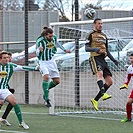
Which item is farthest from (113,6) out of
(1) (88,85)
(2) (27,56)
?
(1) (88,85)

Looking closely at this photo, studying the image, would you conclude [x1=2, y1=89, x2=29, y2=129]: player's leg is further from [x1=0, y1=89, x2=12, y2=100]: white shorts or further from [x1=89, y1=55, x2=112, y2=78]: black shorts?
[x1=89, y1=55, x2=112, y2=78]: black shorts

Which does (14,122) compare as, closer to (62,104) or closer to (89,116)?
(89,116)

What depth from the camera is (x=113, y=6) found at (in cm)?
3042

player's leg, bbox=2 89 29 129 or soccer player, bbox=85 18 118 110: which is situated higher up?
soccer player, bbox=85 18 118 110

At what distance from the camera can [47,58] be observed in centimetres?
1567

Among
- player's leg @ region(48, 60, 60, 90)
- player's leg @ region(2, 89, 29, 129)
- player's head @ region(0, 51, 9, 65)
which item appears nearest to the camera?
player's leg @ region(2, 89, 29, 129)

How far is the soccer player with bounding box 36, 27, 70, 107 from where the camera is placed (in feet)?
50.7

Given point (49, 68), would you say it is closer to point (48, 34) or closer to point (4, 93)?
point (48, 34)

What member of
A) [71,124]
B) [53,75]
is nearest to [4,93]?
[71,124]

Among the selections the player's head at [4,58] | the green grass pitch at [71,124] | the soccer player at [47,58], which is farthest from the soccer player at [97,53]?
the player's head at [4,58]

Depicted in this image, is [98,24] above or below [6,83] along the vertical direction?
above

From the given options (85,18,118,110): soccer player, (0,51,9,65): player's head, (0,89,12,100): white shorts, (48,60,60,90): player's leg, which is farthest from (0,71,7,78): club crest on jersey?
(48,60,60,90): player's leg

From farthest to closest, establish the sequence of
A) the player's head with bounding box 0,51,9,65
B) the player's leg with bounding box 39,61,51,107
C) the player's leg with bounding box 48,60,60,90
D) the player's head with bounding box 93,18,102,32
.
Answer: the player's leg with bounding box 48,60,60,90 < the player's leg with bounding box 39,61,51,107 < the player's head with bounding box 93,18,102,32 < the player's head with bounding box 0,51,9,65

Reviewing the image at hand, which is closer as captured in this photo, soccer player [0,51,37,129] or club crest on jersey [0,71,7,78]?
soccer player [0,51,37,129]
